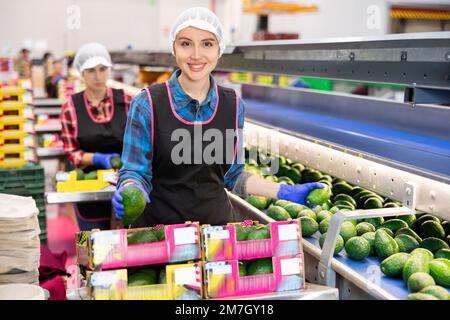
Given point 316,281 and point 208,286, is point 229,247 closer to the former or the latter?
point 208,286

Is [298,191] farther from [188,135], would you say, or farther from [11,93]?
[11,93]

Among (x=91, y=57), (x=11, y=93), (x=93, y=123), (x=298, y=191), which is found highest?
(x=91, y=57)

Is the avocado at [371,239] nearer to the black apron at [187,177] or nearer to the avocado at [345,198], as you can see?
the avocado at [345,198]

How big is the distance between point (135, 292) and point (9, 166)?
2895 millimetres

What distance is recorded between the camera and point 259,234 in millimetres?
1840

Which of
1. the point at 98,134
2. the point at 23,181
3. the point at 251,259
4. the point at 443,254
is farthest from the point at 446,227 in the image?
the point at 23,181

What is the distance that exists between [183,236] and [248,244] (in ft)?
0.70

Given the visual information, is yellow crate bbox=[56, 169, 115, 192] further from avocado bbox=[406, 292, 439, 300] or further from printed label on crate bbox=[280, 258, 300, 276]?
avocado bbox=[406, 292, 439, 300]

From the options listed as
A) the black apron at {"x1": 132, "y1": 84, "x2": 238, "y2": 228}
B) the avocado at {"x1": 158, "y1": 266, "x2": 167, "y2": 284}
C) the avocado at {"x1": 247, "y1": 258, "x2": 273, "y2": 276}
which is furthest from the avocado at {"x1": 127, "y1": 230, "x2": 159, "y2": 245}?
the black apron at {"x1": 132, "y1": 84, "x2": 238, "y2": 228}

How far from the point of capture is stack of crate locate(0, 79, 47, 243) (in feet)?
13.7

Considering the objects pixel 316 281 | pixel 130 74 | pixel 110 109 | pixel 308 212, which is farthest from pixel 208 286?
pixel 130 74

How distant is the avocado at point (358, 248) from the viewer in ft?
6.96

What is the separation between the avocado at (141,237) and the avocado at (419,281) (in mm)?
840

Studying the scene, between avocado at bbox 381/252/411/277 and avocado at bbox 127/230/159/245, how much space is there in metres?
0.82
